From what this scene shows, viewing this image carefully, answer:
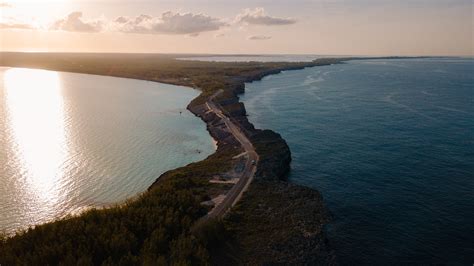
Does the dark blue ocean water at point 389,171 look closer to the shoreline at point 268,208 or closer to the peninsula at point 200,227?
the shoreline at point 268,208

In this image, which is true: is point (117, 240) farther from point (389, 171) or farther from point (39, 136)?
point (39, 136)

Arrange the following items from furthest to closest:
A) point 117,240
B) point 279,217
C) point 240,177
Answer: point 240,177 < point 279,217 < point 117,240

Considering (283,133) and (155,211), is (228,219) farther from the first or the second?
(283,133)

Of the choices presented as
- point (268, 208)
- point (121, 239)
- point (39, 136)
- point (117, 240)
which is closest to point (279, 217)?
point (268, 208)

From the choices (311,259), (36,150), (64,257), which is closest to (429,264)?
(311,259)

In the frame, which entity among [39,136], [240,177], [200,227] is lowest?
[240,177]

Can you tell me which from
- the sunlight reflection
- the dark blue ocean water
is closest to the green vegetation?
the sunlight reflection

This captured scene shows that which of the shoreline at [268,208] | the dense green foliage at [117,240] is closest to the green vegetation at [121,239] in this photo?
the dense green foliage at [117,240]
